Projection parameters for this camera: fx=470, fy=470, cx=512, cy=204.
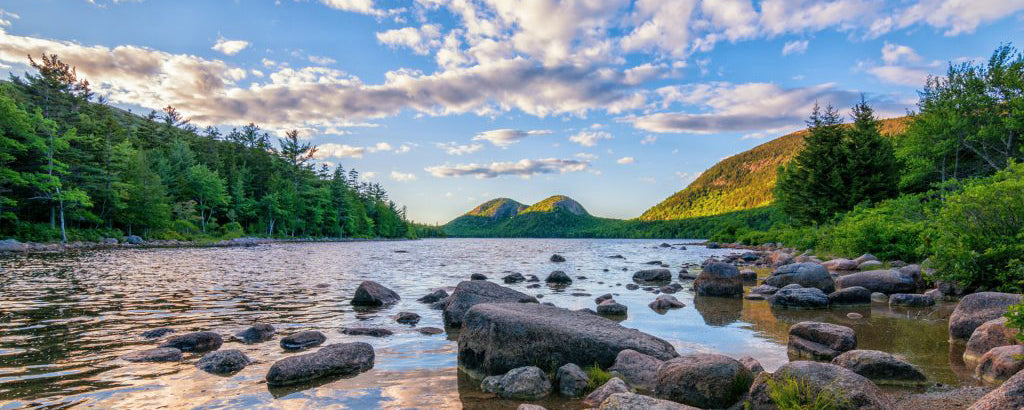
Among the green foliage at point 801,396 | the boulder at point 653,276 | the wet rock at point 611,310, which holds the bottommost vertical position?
the boulder at point 653,276

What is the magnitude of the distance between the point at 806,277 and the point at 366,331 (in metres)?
15.0

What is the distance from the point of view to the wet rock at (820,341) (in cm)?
816

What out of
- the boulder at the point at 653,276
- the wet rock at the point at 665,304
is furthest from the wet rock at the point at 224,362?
the boulder at the point at 653,276

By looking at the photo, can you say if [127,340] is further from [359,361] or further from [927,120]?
[927,120]

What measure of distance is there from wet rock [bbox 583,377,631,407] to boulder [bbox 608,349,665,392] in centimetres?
49

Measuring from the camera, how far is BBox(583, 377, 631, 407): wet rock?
20.1 ft

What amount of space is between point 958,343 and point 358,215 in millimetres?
123811

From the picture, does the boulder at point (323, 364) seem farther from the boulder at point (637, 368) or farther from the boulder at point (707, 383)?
the boulder at point (707, 383)

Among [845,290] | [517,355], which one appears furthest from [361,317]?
[845,290]

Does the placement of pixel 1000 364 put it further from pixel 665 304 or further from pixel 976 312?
pixel 665 304

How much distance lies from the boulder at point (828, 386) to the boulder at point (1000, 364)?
104 inches

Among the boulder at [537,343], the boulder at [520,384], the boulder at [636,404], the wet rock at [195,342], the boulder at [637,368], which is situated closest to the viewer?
the boulder at [636,404]

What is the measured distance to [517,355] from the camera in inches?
302

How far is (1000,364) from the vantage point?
21.5ft
